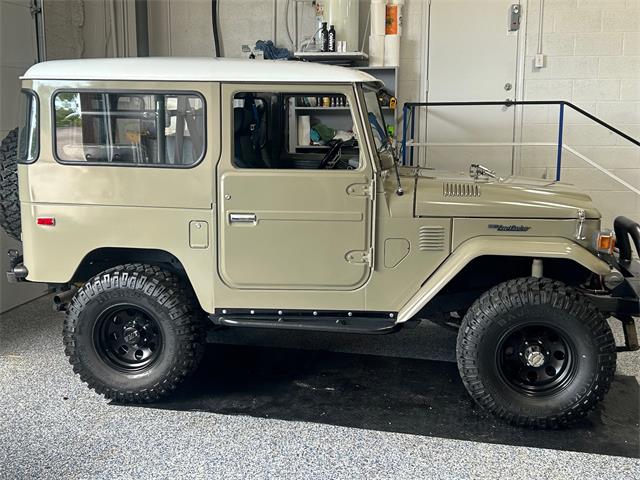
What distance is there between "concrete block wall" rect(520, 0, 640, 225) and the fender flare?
3916mm

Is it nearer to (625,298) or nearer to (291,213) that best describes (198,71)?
(291,213)

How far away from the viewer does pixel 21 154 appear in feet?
11.9

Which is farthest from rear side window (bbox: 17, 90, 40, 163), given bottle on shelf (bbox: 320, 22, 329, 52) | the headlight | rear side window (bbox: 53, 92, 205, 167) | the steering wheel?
bottle on shelf (bbox: 320, 22, 329, 52)

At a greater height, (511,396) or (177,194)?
(177,194)

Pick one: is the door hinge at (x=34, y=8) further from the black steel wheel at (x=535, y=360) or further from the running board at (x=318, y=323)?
the black steel wheel at (x=535, y=360)

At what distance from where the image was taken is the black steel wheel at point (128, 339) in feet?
12.0

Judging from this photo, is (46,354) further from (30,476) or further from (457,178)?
(457,178)

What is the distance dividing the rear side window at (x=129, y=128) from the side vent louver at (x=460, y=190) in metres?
1.35

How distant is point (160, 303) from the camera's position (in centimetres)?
354

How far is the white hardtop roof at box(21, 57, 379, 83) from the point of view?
11.2 feet

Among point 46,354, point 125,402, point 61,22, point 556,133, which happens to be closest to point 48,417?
point 125,402

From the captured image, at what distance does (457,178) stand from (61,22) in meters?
4.21

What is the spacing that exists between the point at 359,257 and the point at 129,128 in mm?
1452

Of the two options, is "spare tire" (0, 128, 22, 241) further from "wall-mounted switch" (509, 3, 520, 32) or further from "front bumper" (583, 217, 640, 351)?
"wall-mounted switch" (509, 3, 520, 32)
